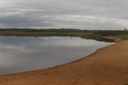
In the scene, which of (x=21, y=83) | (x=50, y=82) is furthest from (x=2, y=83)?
(x=50, y=82)

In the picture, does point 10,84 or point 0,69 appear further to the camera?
point 0,69

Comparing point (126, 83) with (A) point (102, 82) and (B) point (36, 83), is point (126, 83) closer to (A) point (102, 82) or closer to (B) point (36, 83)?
(A) point (102, 82)

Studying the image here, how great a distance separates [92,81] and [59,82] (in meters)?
1.63

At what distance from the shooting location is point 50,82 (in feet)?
20.0

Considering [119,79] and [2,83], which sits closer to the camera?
[2,83]

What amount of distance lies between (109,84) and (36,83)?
135 inches

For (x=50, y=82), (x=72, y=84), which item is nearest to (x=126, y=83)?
(x=72, y=84)

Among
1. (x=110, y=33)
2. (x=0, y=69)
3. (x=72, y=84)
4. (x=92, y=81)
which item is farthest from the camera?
(x=110, y=33)

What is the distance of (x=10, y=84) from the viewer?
5824mm

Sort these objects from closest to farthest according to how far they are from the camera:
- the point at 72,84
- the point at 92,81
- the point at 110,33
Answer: the point at 72,84, the point at 92,81, the point at 110,33

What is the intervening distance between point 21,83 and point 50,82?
53.7 inches

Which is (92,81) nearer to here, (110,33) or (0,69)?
(0,69)

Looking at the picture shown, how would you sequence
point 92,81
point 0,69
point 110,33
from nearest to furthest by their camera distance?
point 92,81, point 0,69, point 110,33

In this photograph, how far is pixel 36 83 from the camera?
593 centimetres
